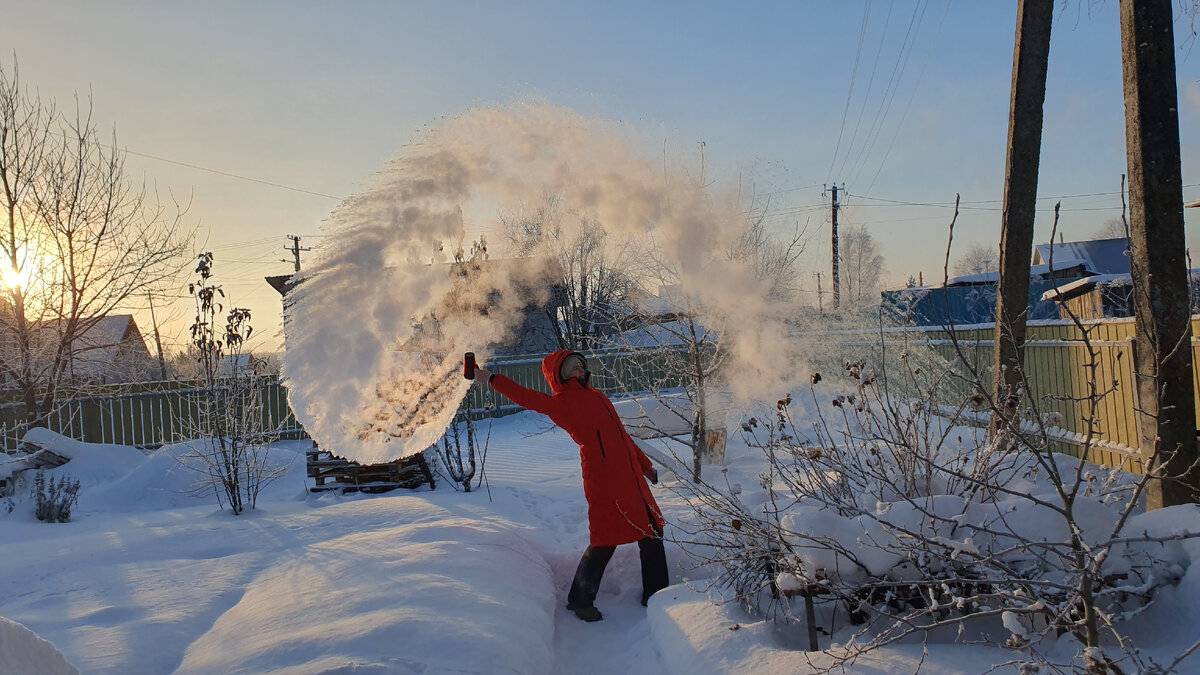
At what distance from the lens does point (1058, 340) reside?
28.6ft

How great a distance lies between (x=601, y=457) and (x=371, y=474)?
5.08 meters

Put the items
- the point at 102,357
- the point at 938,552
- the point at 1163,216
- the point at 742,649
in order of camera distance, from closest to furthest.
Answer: the point at 938,552 < the point at 742,649 < the point at 1163,216 < the point at 102,357

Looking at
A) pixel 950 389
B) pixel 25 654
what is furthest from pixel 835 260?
pixel 25 654

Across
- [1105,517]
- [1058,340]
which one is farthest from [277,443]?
[1105,517]

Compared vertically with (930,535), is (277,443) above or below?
below

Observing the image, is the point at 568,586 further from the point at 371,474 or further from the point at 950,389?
the point at 950,389

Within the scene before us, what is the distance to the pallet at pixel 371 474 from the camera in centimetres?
900

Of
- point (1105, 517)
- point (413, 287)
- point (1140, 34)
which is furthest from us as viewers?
point (413, 287)

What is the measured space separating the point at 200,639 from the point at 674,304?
18.4 ft

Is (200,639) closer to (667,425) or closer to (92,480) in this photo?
(667,425)

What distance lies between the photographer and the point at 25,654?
2.43m

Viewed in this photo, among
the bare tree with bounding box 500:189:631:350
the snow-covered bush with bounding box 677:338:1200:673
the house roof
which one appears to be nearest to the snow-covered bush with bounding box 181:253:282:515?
the bare tree with bounding box 500:189:631:350

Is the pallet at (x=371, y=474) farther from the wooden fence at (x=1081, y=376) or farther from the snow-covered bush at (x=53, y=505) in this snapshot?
the wooden fence at (x=1081, y=376)

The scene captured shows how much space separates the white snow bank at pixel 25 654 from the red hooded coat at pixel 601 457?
259 centimetres
